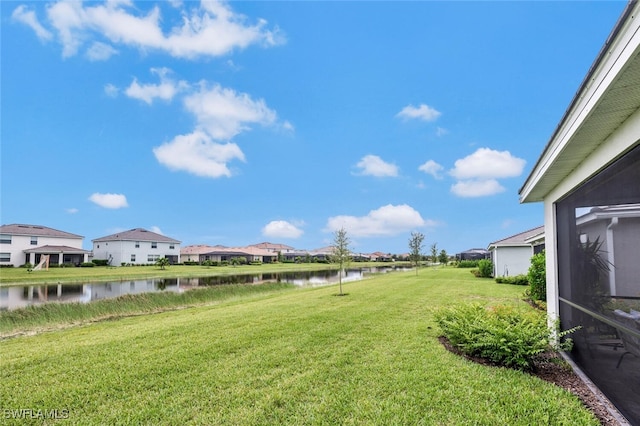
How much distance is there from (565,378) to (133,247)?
57239 mm

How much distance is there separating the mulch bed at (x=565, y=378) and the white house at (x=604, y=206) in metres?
0.16

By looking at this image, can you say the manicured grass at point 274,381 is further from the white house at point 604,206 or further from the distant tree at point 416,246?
the distant tree at point 416,246

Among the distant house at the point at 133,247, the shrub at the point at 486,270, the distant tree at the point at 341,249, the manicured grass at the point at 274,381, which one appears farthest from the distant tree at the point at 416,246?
the distant house at the point at 133,247

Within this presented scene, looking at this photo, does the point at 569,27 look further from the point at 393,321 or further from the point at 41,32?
the point at 41,32

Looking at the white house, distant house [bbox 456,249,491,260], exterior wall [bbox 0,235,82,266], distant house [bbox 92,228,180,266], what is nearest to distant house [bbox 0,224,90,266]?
exterior wall [bbox 0,235,82,266]

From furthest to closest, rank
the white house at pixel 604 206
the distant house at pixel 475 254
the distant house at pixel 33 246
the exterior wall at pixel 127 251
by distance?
the distant house at pixel 475 254, the exterior wall at pixel 127 251, the distant house at pixel 33 246, the white house at pixel 604 206

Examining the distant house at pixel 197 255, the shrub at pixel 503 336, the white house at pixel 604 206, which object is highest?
the white house at pixel 604 206

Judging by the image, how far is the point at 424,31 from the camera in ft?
41.5

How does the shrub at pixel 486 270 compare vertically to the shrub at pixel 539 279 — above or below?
below

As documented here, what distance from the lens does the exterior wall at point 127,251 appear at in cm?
5002

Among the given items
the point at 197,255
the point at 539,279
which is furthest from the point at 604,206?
the point at 197,255

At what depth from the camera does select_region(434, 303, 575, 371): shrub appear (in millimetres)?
4578

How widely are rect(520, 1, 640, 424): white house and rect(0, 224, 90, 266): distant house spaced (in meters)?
52.0

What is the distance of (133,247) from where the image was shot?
51.4 m
